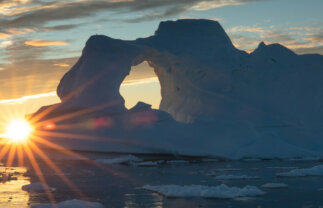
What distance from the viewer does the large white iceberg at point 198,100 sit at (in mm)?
24875

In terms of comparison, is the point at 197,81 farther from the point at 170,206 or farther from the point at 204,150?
the point at 170,206

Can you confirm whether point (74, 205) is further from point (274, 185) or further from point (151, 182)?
point (274, 185)

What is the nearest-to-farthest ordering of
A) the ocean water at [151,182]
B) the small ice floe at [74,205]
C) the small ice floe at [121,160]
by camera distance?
the small ice floe at [74,205], the ocean water at [151,182], the small ice floe at [121,160]

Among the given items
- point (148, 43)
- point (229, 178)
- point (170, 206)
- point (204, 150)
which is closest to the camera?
point (170, 206)

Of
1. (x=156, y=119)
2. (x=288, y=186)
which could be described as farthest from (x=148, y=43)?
(x=288, y=186)

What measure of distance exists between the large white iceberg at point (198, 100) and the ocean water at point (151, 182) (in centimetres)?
96

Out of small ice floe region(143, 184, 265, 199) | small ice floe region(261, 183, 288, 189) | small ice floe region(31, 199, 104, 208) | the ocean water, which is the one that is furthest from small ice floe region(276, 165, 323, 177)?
small ice floe region(31, 199, 104, 208)

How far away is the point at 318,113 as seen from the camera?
1103 inches

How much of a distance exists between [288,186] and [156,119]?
10.1m

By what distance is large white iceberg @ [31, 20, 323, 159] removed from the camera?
81.6ft

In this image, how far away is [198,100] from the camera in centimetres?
2853

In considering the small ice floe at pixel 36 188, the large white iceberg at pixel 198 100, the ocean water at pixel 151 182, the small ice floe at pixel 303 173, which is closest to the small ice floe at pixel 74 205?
the ocean water at pixel 151 182

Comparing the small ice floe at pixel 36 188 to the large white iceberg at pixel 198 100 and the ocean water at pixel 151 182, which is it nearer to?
the ocean water at pixel 151 182

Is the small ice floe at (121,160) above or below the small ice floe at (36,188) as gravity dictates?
below
